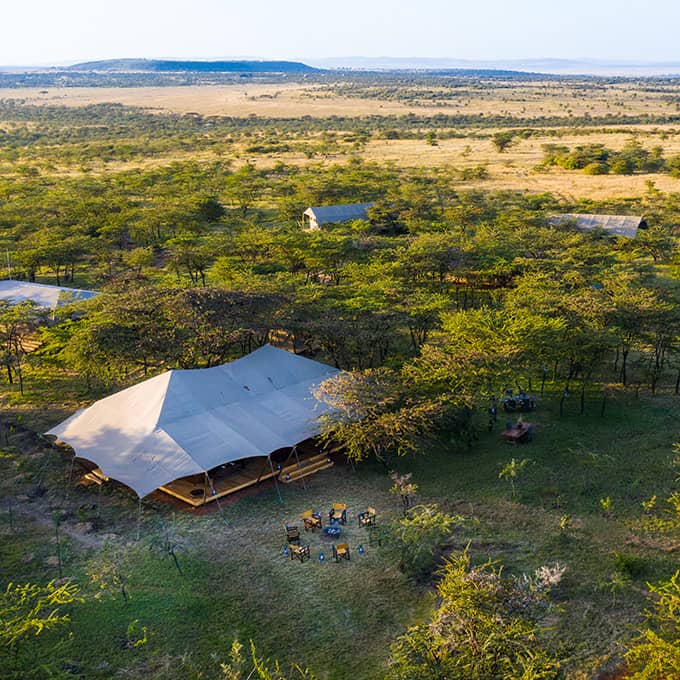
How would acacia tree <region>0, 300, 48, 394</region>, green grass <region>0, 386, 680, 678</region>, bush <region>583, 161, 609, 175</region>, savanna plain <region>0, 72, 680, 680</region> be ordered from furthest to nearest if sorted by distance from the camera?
bush <region>583, 161, 609, 175</region>, acacia tree <region>0, 300, 48, 394</region>, green grass <region>0, 386, 680, 678</region>, savanna plain <region>0, 72, 680, 680</region>

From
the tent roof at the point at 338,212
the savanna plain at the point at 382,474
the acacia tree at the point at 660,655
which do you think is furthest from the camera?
the tent roof at the point at 338,212

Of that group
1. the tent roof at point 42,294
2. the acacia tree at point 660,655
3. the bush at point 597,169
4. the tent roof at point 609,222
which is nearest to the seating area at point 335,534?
the acacia tree at point 660,655

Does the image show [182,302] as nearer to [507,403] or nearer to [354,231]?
[507,403]

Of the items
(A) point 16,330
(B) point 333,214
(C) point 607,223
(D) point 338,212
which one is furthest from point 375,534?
(D) point 338,212

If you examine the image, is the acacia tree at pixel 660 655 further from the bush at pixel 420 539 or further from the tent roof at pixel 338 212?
the tent roof at pixel 338 212

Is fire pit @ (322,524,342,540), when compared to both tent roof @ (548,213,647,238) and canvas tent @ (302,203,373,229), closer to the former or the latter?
canvas tent @ (302,203,373,229)

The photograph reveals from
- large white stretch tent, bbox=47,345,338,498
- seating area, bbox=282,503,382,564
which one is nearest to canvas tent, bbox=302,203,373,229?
large white stretch tent, bbox=47,345,338,498

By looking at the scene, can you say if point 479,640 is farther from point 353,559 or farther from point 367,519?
point 367,519
